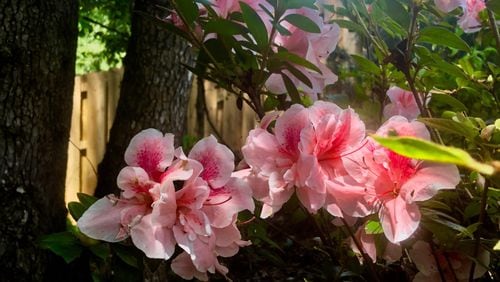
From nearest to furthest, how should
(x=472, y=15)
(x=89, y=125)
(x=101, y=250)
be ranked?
(x=101, y=250) → (x=472, y=15) → (x=89, y=125)

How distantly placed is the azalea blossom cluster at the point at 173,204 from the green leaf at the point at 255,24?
0.22m

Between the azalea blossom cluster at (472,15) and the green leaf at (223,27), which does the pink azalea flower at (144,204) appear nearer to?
the green leaf at (223,27)

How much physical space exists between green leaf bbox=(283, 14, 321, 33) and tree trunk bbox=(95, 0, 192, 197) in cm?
220

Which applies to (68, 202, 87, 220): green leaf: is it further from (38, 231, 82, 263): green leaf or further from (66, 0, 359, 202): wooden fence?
(66, 0, 359, 202): wooden fence

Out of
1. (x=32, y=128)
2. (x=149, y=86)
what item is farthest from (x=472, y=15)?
(x=149, y=86)

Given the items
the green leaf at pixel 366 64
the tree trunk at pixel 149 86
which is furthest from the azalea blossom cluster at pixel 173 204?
the tree trunk at pixel 149 86

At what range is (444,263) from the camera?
3.60 feet

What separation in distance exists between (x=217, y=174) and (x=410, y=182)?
25 cm

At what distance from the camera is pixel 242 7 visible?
1.06 metres

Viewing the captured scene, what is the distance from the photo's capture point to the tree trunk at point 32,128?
189 cm

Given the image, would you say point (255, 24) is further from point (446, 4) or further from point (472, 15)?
point (472, 15)

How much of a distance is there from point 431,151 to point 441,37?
782 mm

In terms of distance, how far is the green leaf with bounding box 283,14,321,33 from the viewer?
1067 mm

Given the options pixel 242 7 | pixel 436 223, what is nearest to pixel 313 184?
pixel 436 223
